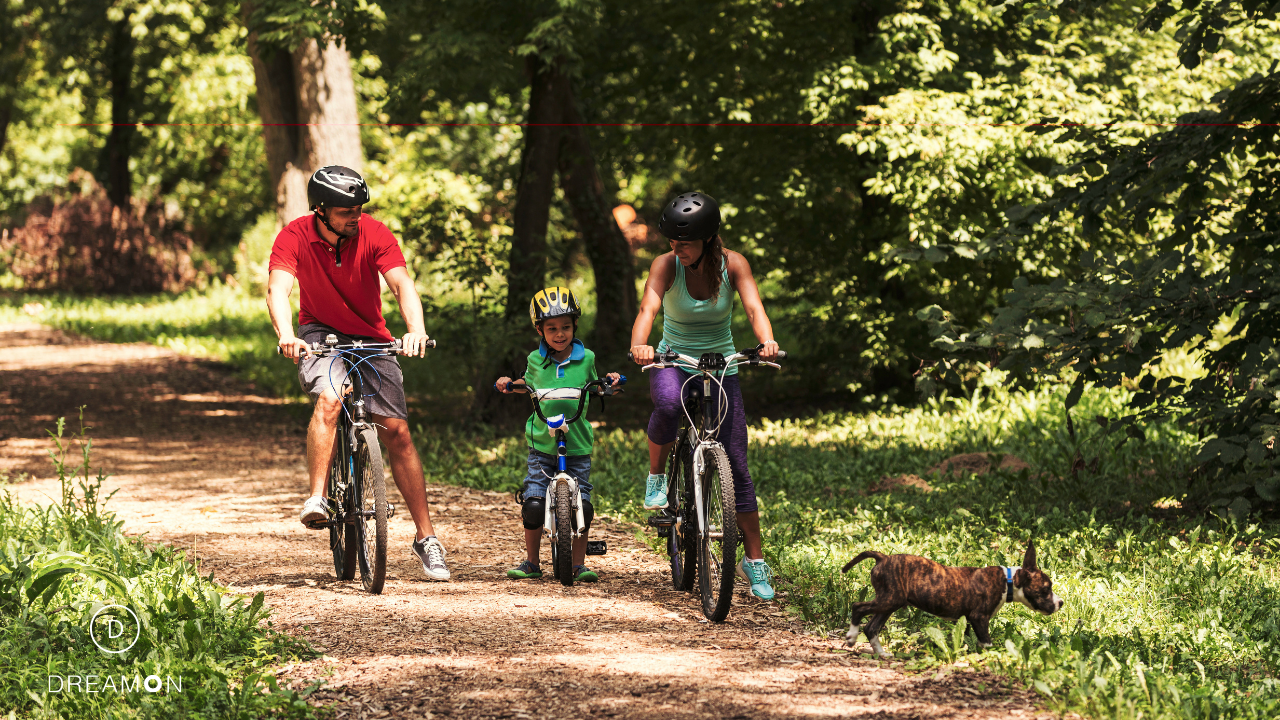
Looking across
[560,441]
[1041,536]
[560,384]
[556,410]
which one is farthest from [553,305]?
[1041,536]

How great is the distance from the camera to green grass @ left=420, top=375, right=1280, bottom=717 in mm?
4344

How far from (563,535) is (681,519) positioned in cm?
59

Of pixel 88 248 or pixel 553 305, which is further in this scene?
pixel 88 248

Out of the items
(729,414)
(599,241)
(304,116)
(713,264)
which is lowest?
(729,414)

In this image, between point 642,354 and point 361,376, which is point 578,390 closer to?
point 642,354

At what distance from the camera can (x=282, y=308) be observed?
211 inches

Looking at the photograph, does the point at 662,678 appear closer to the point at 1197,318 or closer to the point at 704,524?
the point at 704,524

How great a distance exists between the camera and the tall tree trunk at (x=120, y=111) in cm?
2758

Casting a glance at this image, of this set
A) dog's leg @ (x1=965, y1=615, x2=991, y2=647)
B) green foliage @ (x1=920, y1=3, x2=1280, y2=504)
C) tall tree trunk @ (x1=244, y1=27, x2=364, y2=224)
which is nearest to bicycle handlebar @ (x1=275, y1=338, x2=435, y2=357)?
dog's leg @ (x1=965, y1=615, x2=991, y2=647)

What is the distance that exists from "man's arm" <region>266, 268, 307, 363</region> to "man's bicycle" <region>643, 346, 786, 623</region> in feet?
5.00

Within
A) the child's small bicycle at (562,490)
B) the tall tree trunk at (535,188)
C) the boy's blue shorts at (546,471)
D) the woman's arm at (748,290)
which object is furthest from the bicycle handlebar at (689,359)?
the tall tree trunk at (535,188)

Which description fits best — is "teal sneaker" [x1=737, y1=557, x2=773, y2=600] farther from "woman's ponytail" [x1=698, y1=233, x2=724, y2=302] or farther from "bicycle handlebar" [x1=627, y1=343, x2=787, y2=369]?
"woman's ponytail" [x1=698, y1=233, x2=724, y2=302]

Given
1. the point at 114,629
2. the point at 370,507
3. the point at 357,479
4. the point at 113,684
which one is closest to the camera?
the point at 113,684

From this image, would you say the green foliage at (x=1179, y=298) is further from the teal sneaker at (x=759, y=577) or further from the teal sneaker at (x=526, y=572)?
the teal sneaker at (x=526, y=572)
